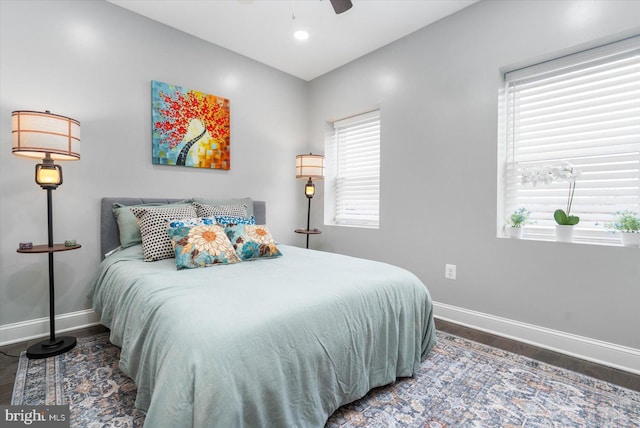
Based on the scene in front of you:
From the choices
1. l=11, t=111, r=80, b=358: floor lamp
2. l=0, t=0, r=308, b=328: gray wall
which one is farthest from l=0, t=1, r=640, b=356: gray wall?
l=11, t=111, r=80, b=358: floor lamp

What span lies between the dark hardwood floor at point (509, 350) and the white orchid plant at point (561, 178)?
3.09 ft

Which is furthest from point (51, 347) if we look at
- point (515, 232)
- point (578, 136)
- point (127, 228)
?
point (578, 136)

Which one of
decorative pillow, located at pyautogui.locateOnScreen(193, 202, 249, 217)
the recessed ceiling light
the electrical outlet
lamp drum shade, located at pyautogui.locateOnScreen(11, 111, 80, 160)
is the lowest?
the electrical outlet

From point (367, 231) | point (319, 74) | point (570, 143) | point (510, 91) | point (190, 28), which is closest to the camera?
point (570, 143)

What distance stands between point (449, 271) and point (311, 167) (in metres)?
1.89

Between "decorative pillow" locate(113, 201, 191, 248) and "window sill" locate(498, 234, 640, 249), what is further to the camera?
"decorative pillow" locate(113, 201, 191, 248)

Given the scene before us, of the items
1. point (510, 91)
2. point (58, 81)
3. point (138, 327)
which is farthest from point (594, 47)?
point (58, 81)

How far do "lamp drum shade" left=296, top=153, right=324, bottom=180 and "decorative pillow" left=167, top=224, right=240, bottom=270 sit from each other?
65.6 inches

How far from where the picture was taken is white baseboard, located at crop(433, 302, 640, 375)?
6.59ft

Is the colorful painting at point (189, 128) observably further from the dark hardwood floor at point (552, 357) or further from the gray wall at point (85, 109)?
the dark hardwood floor at point (552, 357)

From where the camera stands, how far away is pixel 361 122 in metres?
3.79

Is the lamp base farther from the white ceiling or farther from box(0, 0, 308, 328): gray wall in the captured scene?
the white ceiling

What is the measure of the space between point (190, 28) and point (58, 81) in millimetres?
1249

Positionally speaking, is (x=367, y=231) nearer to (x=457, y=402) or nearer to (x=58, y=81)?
(x=457, y=402)
